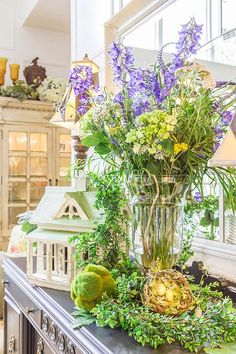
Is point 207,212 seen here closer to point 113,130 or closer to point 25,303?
point 113,130

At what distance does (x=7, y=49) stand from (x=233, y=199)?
3585 mm

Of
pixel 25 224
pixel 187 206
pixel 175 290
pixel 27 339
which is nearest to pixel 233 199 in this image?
pixel 187 206

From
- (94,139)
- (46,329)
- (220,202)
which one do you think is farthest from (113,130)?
(46,329)

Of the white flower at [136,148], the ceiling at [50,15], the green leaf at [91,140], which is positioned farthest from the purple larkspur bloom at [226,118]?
the ceiling at [50,15]

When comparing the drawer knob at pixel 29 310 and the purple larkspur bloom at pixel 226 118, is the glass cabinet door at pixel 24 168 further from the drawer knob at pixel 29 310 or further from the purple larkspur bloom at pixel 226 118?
the purple larkspur bloom at pixel 226 118

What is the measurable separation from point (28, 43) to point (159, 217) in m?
3.77

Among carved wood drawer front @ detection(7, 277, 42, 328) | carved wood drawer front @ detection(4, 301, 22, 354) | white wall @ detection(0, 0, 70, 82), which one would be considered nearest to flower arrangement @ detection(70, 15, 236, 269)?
carved wood drawer front @ detection(7, 277, 42, 328)

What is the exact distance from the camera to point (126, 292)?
1.10m

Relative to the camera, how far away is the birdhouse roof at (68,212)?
1443mm

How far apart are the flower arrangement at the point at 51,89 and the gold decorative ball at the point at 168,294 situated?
3.27m

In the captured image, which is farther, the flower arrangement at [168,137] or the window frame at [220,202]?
the window frame at [220,202]

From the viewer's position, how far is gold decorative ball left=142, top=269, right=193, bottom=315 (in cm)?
100

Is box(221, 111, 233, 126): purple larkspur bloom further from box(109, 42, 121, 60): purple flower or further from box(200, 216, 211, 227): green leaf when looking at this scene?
box(200, 216, 211, 227): green leaf

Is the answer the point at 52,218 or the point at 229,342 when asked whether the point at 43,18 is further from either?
the point at 229,342
